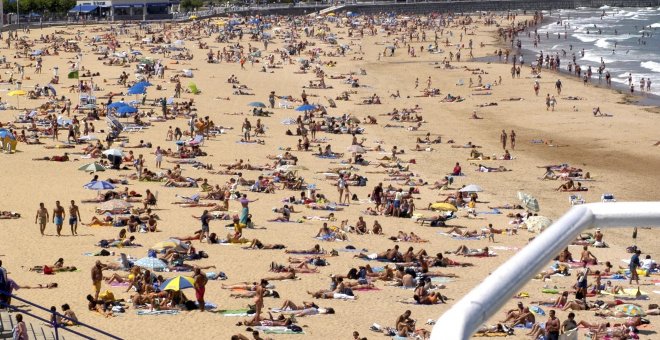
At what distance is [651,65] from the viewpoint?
2511 inches

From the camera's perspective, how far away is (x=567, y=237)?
340 centimetres

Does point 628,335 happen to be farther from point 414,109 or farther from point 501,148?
point 414,109

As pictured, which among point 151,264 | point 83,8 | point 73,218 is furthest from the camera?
point 83,8

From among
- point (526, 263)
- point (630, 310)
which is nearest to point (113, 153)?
point (630, 310)

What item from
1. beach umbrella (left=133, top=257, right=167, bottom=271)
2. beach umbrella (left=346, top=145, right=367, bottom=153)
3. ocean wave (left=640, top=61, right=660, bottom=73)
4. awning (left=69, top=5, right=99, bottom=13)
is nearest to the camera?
beach umbrella (left=133, top=257, right=167, bottom=271)

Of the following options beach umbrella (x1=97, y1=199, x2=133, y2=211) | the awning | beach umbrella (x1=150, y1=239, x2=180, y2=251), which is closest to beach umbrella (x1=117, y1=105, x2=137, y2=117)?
beach umbrella (x1=97, y1=199, x2=133, y2=211)

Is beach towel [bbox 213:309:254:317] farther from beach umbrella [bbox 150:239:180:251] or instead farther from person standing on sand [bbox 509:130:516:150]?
person standing on sand [bbox 509:130:516:150]

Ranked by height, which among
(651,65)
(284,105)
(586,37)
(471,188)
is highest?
(471,188)

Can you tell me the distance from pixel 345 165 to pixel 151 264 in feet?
45.9

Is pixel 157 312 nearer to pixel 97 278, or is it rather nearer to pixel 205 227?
pixel 97 278

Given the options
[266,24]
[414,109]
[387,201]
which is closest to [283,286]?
[387,201]

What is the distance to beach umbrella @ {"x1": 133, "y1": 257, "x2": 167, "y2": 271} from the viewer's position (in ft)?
65.8

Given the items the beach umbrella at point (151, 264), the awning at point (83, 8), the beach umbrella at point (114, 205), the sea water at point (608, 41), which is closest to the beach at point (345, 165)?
the beach umbrella at point (151, 264)

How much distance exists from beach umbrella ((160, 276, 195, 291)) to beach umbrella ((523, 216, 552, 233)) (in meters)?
9.61
